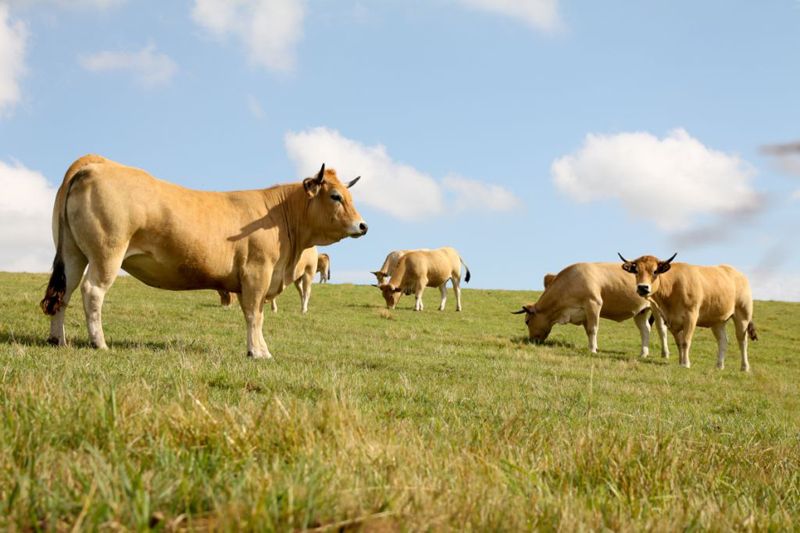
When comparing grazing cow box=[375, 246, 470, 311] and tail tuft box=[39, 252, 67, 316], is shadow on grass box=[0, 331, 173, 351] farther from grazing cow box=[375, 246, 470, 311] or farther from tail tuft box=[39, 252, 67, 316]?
grazing cow box=[375, 246, 470, 311]

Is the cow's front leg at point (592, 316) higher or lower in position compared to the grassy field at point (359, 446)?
higher

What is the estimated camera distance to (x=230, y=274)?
10.7m

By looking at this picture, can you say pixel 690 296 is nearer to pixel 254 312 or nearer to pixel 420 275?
pixel 254 312

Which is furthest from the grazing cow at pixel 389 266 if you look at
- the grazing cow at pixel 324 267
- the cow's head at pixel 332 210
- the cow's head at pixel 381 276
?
the cow's head at pixel 332 210

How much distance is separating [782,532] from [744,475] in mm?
1872

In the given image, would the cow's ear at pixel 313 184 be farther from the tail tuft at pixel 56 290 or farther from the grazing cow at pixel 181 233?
the tail tuft at pixel 56 290

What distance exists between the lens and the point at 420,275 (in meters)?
32.1

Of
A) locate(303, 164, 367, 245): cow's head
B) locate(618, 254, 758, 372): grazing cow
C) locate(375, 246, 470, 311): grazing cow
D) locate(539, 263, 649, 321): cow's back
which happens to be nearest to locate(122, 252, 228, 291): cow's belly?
locate(303, 164, 367, 245): cow's head

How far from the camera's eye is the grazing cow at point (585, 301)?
20938 mm

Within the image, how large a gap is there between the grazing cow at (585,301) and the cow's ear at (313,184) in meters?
10.8

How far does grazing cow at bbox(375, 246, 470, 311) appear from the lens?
30.9m

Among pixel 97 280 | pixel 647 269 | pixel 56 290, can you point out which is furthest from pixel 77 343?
pixel 647 269

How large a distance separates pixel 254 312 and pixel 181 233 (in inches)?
59.4

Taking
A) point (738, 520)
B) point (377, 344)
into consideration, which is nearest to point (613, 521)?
A: point (738, 520)
